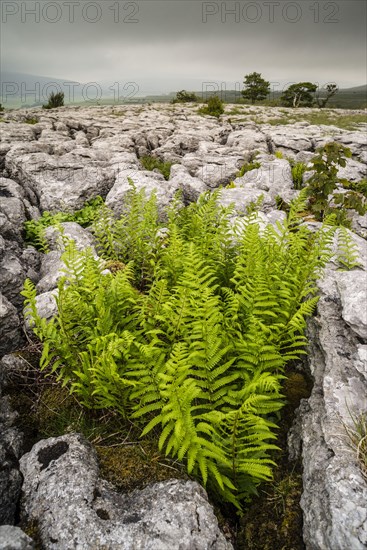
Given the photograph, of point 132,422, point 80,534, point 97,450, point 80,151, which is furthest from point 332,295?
point 80,151

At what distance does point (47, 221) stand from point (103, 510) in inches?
287

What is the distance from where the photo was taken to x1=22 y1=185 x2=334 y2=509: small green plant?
117 inches

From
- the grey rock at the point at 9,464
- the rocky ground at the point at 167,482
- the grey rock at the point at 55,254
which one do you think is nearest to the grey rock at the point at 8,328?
the rocky ground at the point at 167,482

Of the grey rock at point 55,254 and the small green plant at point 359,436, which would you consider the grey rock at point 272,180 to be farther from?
the small green plant at point 359,436

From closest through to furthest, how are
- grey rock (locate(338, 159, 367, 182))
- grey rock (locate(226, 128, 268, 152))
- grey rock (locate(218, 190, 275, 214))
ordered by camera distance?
grey rock (locate(218, 190, 275, 214)) < grey rock (locate(338, 159, 367, 182)) < grey rock (locate(226, 128, 268, 152))

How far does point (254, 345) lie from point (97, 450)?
2012mm

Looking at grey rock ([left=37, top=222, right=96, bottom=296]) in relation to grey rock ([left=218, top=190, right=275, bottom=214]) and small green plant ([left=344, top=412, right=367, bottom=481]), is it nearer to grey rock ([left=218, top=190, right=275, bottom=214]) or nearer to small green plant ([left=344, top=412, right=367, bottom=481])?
grey rock ([left=218, top=190, right=275, bottom=214])

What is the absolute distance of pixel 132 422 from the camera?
3.66 m

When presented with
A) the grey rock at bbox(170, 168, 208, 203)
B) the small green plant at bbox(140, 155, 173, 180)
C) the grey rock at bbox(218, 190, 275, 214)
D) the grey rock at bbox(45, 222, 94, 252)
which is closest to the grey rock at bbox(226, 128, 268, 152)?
the small green plant at bbox(140, 155, 173, 180)

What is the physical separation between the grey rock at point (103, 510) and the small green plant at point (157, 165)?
516 inches

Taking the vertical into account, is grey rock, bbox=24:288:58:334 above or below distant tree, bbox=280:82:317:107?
below

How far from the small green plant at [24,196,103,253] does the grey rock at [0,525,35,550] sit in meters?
5.30

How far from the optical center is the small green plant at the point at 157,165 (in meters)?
15.0

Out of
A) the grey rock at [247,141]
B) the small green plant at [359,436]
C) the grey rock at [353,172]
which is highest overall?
the grey rock at [247,141]
